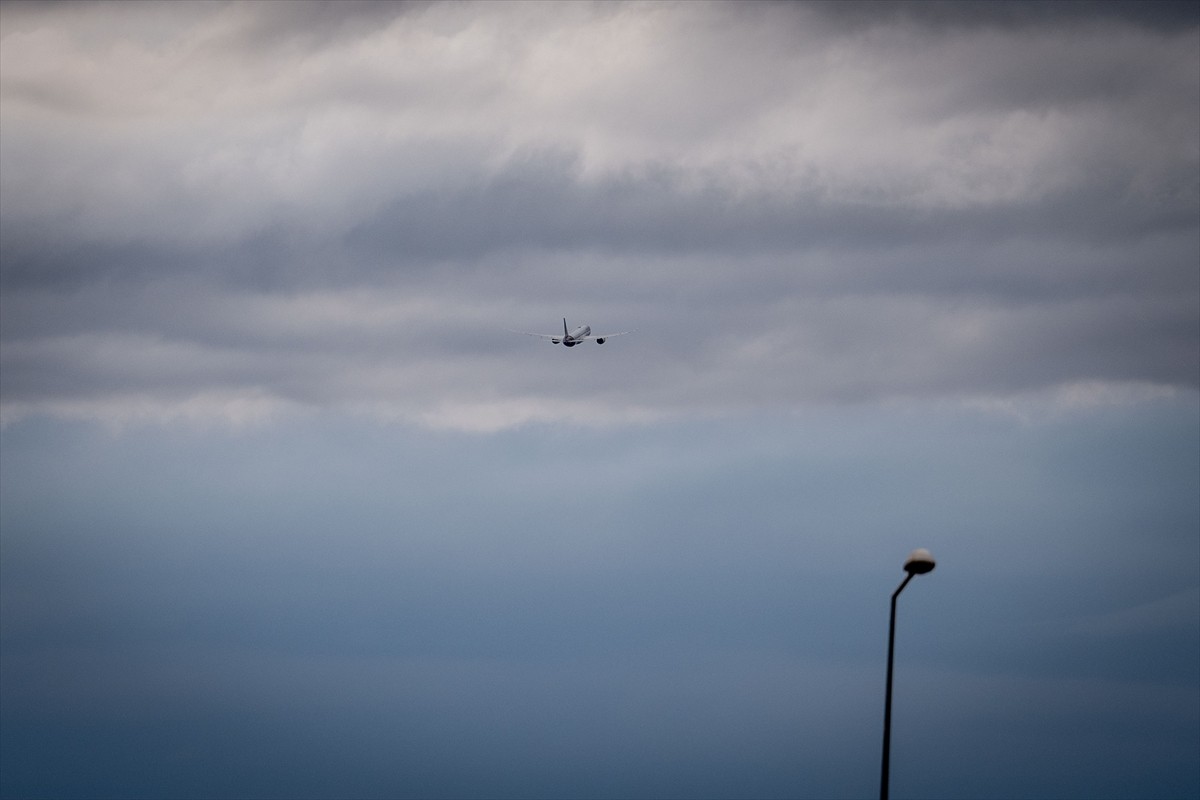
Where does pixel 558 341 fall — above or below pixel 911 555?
above

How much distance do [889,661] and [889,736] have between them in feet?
8.41

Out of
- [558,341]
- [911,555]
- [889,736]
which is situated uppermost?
[558,341]

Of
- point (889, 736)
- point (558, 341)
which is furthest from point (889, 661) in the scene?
point (558, 341)

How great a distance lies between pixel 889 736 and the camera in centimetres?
5722

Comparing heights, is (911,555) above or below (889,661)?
above

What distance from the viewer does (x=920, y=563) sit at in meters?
55.7

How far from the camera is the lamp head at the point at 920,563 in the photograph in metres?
55.6

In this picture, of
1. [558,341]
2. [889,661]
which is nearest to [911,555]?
[889,661]

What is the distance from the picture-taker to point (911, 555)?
2206 inches

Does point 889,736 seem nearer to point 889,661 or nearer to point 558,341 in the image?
point 889,661

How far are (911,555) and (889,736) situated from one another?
21.3 feet

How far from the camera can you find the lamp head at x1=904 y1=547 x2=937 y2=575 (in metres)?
55.6

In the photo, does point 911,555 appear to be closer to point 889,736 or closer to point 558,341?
point 889,736

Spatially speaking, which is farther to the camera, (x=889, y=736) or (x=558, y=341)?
(x=558, y=341)
